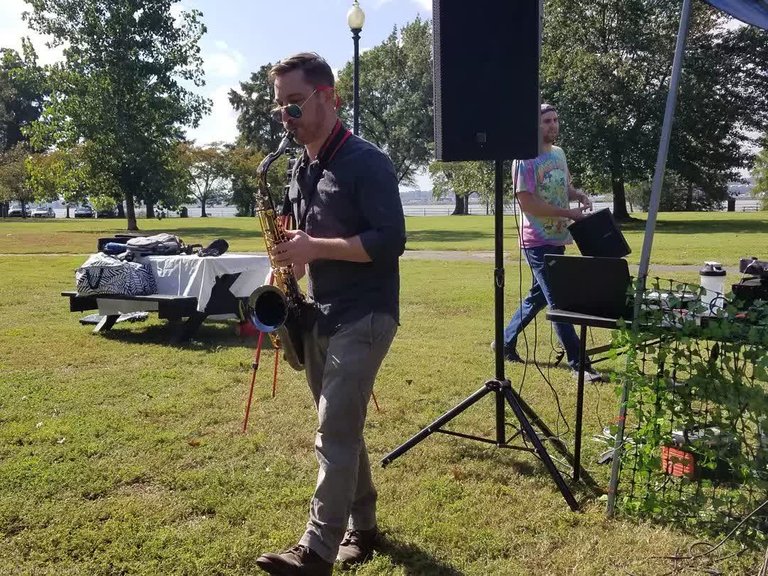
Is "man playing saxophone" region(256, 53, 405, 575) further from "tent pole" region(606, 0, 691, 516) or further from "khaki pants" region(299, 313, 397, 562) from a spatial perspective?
"tent pole" region(606, 0, 691, 516)

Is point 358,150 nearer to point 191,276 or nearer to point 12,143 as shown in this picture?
point 191,276

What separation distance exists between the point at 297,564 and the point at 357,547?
454 millimetres

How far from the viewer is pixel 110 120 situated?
29.9 meters

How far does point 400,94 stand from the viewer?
180 ft

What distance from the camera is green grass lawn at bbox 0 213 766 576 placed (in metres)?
3.09

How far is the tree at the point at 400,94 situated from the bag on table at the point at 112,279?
155 feet

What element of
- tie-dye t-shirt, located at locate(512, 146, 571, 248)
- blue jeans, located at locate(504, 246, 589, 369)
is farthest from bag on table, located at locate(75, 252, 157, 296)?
tie-dye t-shirt, located at locate(512, 146, 571, 248)

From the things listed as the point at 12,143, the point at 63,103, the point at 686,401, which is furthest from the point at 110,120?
the point at 12,143

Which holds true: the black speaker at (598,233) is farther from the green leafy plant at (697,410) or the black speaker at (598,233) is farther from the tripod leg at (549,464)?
the tripod leg at (549,464)

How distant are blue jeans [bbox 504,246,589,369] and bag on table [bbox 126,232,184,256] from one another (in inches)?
167

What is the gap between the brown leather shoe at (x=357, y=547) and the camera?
301 centimetres

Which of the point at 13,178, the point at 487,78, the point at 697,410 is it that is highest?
the point at 13,178

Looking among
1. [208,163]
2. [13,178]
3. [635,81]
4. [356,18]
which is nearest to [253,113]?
[208,163]

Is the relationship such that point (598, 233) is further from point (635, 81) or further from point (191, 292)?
point (635, 81)
